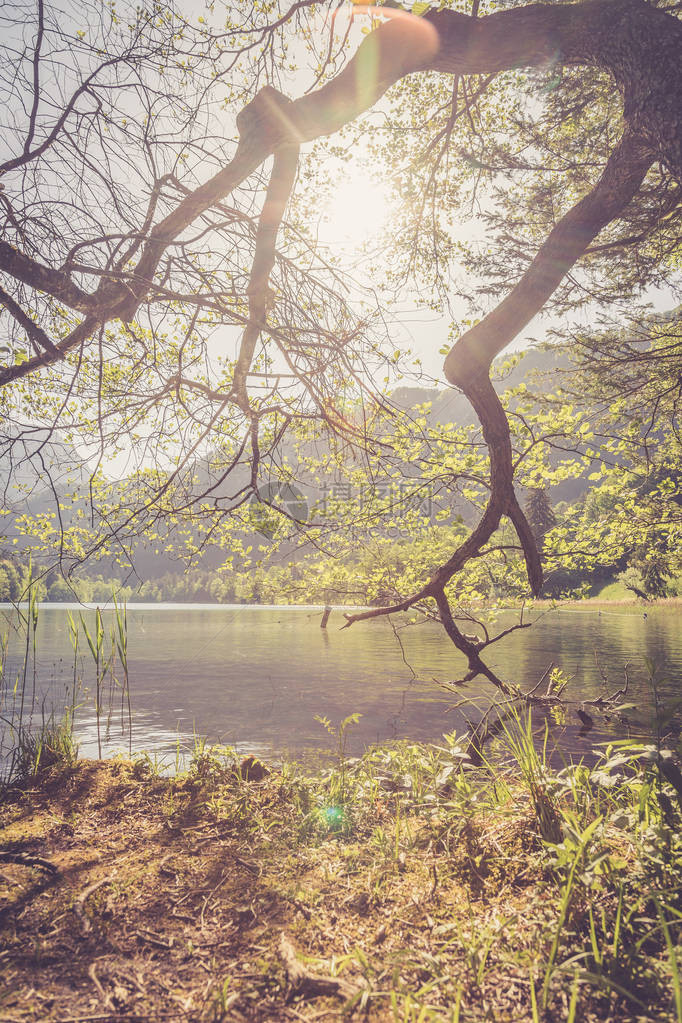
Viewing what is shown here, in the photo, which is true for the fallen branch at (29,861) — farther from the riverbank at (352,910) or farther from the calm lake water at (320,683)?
the calm lake water at (320,683)

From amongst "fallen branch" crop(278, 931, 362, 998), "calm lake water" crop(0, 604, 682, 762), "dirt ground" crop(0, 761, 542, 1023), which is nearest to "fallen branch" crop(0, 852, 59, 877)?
"dirt ground" crop(0, 761, 542, 1023)

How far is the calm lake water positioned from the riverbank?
786 millimetres

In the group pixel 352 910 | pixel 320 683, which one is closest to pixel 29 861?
pixel 352 910

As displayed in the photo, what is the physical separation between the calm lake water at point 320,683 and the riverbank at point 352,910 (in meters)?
0.79

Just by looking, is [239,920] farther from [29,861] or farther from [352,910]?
[29,861]

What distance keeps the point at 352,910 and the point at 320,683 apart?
16574mm

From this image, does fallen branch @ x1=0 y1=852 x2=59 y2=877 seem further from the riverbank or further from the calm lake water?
the calm lake water

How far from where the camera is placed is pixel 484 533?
336 centimetres

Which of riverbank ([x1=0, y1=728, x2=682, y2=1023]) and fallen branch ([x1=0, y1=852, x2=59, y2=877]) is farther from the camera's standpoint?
fallen branch ([x1=0, y1=852, x2=59, y2=877])

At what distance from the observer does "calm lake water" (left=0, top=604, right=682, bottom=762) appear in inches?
424

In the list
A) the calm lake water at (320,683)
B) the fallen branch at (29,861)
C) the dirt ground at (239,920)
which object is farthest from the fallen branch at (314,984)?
the calm lake water at (320,683)

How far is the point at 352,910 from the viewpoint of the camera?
212 centimetres

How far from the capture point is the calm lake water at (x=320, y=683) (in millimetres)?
10781

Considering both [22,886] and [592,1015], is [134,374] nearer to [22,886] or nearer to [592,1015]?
[22,886]
